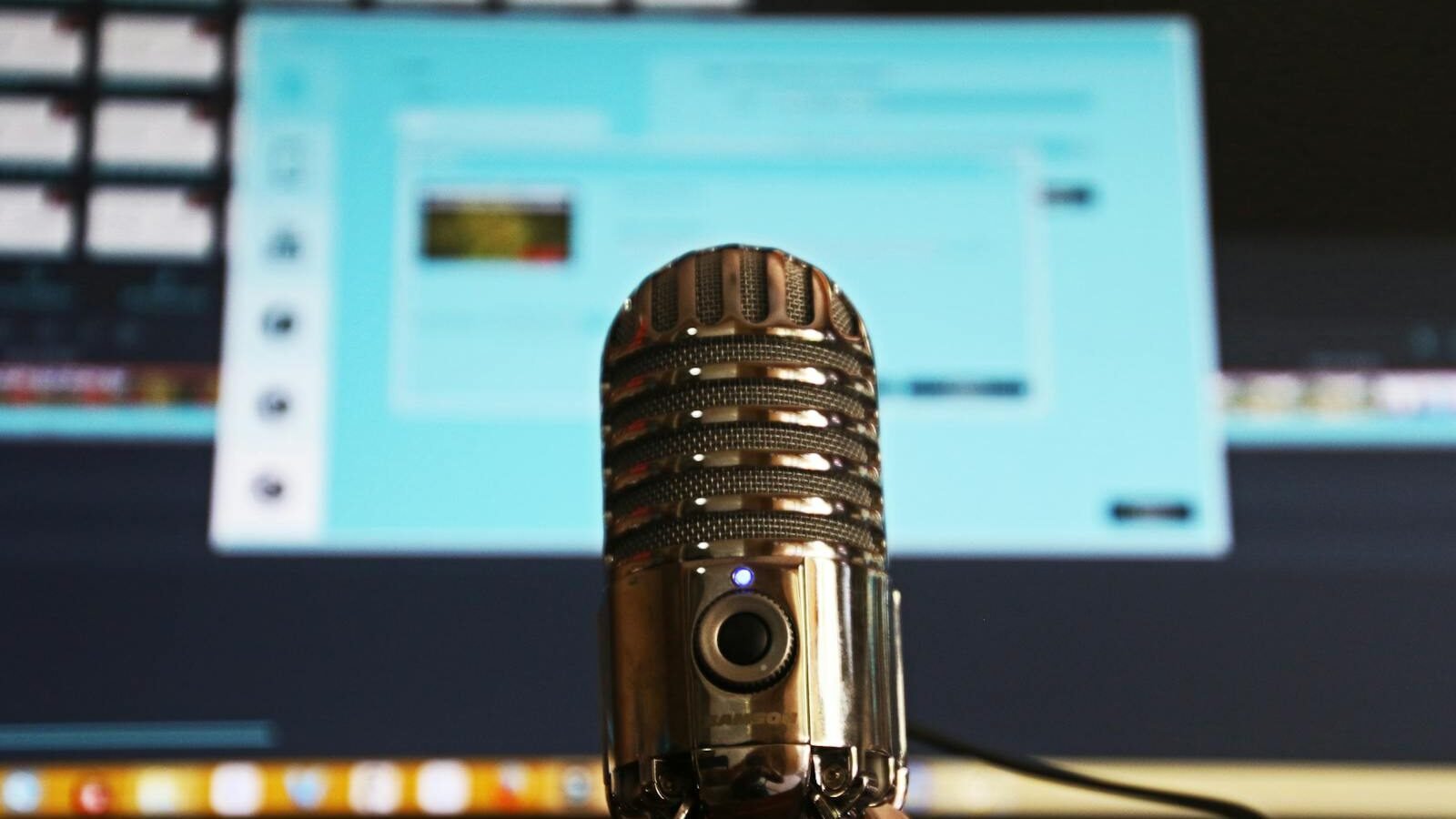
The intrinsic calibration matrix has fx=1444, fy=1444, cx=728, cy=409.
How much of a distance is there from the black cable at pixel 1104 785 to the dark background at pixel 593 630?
0.55m

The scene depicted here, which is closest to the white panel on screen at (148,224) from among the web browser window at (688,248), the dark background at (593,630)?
the web browser window at (688,248)

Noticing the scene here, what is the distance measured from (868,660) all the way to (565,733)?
0.71 metres

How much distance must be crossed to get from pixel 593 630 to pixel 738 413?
75 cm

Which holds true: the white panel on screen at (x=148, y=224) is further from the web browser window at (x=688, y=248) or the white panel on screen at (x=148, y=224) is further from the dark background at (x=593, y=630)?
the dark background at (x=593, y=630)

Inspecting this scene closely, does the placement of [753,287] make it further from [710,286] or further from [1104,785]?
[1104,785]

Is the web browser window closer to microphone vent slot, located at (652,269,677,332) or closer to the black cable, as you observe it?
the black cable

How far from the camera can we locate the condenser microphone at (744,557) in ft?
1.61

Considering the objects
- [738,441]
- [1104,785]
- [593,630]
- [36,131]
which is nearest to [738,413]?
[738,441]

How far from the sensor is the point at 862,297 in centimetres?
128

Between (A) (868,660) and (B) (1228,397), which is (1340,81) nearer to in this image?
(B) (1228,397)

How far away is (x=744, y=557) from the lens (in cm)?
50

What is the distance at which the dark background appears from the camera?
46.6 inches

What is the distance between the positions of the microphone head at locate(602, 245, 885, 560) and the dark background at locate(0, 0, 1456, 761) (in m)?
0.69

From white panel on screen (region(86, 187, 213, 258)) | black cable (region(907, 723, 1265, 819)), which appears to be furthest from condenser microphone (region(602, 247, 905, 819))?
white panel on screen (region(86, 187, 213, 258))
